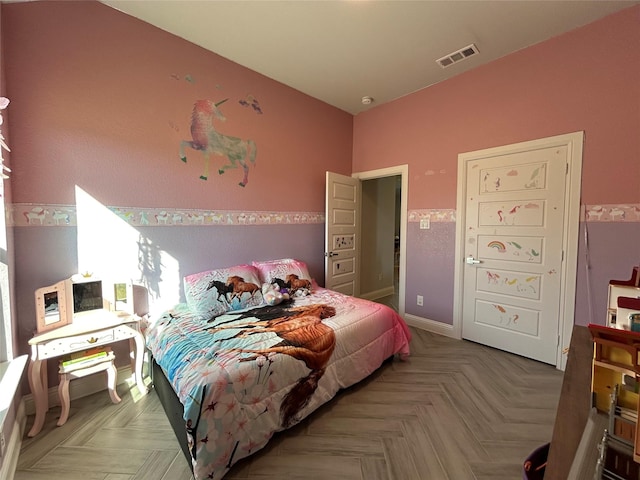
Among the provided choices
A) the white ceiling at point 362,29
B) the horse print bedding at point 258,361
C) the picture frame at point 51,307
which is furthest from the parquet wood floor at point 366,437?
the white ceiling at point 362,29

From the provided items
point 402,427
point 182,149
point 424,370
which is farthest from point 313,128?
point 402,427

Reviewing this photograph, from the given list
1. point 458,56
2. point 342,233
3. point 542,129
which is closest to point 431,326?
point 342,233

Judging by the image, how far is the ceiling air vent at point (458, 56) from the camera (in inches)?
96.9

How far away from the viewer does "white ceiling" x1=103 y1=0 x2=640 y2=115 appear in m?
2.00

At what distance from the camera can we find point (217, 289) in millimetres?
2314

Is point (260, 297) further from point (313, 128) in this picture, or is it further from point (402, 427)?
point (313, 128)

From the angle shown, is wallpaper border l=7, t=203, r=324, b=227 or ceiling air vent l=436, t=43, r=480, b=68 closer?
wallpaper border l=7, t=203, r=324, b=227

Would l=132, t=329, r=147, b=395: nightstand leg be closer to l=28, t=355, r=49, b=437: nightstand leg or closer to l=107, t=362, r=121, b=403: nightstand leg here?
l=107, t=362, r=121, b=403: nightstand leg

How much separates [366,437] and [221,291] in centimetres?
156

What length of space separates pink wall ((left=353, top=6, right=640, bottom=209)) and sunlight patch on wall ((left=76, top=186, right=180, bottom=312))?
9.41ft

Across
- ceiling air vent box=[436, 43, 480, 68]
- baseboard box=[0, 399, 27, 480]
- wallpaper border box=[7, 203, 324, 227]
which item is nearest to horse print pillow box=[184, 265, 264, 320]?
wallpaper border box=[7, 203, 324, 227]

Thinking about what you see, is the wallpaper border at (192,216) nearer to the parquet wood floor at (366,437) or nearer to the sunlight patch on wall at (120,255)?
the sunlight patch on wall at (120,255)

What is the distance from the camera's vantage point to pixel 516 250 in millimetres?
2592

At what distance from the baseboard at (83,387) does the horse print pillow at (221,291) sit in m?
0.74
